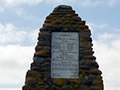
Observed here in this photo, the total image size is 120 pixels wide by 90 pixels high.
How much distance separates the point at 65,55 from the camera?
541 inches

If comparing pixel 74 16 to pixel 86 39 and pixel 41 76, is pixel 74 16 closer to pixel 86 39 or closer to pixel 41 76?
pixel 86 39

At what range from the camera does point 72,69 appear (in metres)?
13.6

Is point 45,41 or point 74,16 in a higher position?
point 74,16

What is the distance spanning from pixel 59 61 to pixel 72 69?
50 centimetres

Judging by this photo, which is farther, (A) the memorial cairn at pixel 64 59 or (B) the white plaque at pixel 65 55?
(B) the white plaque at pixel 65 55

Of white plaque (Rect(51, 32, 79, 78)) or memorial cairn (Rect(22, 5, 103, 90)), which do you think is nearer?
memorial cairn (Rect(22, 5, 103, 90))

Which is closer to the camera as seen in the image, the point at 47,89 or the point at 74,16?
the point at 47,89

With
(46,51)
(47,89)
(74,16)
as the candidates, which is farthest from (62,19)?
(47,89)

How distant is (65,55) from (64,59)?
0.14 metres

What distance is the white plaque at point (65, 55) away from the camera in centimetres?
1362

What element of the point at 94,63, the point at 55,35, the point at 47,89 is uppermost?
the point at 55,35

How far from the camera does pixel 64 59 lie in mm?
13703

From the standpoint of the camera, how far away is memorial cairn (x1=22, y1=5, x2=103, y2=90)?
1338cm

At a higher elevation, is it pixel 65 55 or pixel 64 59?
pixel 65 55
